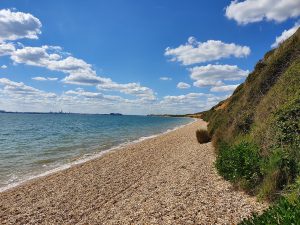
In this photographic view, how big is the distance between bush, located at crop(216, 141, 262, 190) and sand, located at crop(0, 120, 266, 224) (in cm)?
34

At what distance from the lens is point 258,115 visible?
12.2 m

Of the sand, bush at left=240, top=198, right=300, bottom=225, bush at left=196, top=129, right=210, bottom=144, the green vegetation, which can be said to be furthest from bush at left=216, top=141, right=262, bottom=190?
bush at left=196, top=129, right=210, bottom=144

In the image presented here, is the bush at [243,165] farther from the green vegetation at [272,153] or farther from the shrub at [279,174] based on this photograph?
the shrub at [279,174]

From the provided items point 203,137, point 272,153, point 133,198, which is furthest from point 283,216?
point 203,137

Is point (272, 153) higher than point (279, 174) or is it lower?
higher

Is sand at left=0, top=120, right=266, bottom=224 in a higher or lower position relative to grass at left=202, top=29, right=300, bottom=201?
lower

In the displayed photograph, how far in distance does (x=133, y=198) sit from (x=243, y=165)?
11.4 feet

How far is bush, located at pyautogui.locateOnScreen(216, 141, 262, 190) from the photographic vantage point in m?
8.51

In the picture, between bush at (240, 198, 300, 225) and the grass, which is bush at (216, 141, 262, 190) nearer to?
the grass

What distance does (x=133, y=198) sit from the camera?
990cm

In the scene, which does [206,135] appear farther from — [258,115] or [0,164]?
[0,164]

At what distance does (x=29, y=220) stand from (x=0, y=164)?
43.0 ft

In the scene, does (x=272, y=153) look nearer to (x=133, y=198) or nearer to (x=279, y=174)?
(x=279, y=174)

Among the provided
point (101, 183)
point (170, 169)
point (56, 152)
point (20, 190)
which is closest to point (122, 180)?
point (101, 183)
